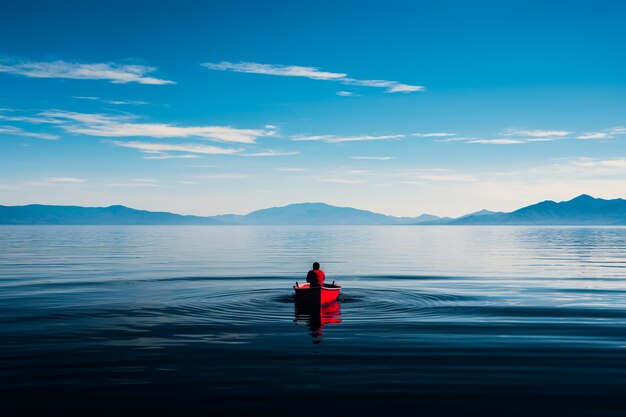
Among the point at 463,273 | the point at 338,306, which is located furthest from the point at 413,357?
the point at 463,273

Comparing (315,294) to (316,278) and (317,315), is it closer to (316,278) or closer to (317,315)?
(316,278)

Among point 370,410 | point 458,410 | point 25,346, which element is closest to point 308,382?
point 370,410

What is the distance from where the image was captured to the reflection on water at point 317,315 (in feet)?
76.8

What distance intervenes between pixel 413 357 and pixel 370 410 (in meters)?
5.66

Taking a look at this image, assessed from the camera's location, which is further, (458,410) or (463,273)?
(463,273)

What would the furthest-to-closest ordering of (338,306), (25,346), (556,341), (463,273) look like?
(463,273) < (338,306) < (556,341) < (25,346)

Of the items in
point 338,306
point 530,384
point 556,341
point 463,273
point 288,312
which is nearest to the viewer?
point 530,384

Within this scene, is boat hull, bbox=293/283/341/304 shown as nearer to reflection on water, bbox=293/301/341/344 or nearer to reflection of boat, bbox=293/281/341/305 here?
reflection of boat, bbox=293/281/341/305

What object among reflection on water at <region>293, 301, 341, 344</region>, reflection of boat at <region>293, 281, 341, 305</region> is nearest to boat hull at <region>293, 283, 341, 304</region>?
reflection of boat at <region>293, 281, 341, 305</region>

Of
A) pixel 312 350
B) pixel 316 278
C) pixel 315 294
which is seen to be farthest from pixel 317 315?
pixel 312 350

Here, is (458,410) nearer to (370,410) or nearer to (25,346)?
(370,410)

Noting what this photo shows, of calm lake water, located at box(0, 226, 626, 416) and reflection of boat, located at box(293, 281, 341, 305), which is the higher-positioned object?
reflection of boat, located at box(293, 281, 341, 305)

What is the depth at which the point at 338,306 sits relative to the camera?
30.8 metres

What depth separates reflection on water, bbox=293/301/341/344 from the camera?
2342 centimetres
